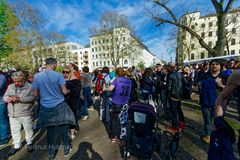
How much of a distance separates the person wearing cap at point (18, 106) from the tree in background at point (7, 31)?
24.0 m

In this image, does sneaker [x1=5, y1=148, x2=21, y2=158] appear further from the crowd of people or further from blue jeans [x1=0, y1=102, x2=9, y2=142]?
blue jeans [x1=0, y1=102, x2=9, y2=142]

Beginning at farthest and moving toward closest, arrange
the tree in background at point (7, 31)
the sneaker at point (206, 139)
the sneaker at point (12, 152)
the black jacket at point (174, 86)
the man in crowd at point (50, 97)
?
1. the tree in background at point (7, 31)
2. the black jacket at point (174, 86)
3. the sneaker at point (206, 139)
4. the sneaker at point (12, 152)
5. the man in crowd at point (50, 97)

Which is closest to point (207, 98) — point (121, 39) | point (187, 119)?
point (187, 119)

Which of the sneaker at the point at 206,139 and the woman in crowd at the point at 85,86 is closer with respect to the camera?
the sneaker at the point at 206,139

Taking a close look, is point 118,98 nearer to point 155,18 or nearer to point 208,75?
point 208,75

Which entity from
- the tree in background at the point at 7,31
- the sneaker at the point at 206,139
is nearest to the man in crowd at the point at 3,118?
the sneaker at the point at 206,139

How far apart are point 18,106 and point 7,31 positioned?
2532 cm

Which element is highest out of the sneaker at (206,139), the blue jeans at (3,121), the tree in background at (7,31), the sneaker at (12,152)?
the tree in background at (7,31)

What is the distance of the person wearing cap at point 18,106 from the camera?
360cm

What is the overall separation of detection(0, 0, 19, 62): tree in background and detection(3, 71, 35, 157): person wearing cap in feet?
78.9

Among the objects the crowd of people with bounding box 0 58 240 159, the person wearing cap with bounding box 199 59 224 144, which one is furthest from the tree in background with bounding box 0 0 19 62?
the person wearing cap with bounding box 199 59 224 144

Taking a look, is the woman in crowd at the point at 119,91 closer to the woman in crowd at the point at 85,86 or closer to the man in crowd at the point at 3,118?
the woman in crowd at the point at 85,86

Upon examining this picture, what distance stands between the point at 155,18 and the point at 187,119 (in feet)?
27.2

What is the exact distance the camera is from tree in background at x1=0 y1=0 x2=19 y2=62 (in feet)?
72.7
